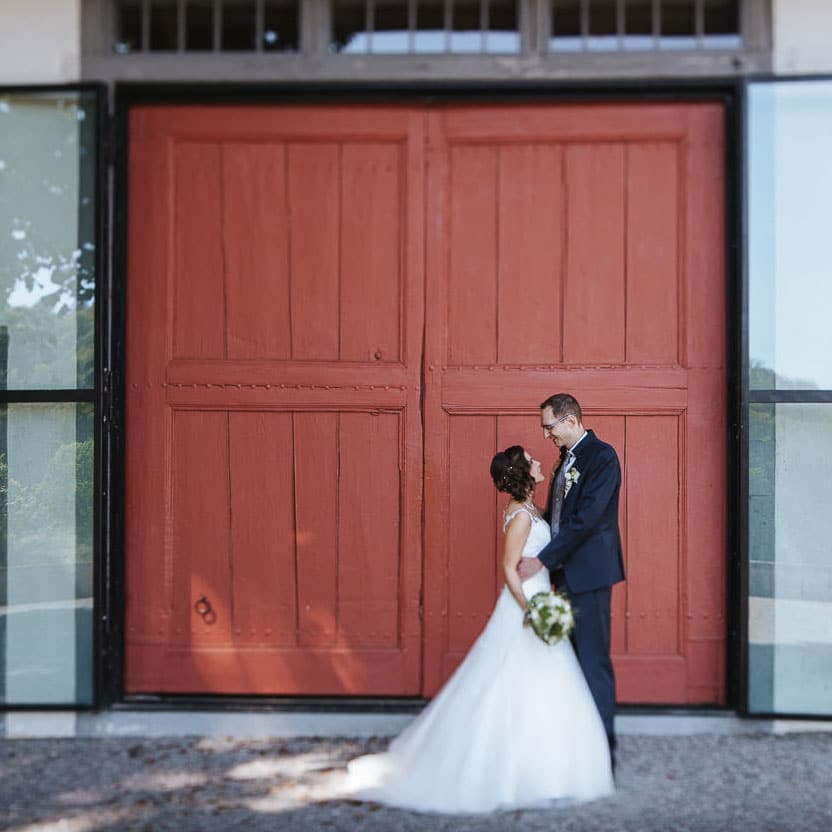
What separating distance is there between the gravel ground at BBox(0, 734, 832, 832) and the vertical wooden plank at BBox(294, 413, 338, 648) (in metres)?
0.69

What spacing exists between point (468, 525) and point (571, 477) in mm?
903

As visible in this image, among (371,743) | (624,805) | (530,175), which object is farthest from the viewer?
(530,175)

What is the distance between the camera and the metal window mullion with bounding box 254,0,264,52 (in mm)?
5070

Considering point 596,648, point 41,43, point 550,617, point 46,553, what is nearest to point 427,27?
point 41,43

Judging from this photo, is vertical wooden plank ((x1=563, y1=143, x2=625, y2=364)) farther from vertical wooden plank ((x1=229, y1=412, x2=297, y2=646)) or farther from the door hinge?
the door hinge

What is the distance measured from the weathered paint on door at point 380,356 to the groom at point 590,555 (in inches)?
27.1

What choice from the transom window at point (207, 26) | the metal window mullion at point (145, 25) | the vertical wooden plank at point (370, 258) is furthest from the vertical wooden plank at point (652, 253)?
the metal window mullion at point (145, 25)

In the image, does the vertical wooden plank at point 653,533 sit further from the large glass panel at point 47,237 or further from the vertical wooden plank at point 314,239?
the large glass panel at point 47,237

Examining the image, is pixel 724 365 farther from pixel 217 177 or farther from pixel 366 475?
pixel 217 177

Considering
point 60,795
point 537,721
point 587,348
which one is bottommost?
point 60,795

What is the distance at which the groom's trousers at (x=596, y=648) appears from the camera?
14.2ft

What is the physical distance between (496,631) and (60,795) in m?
2.13

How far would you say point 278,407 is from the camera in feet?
16.7

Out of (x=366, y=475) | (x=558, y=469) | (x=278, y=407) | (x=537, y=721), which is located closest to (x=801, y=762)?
(x=537, y=721)
